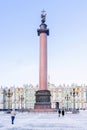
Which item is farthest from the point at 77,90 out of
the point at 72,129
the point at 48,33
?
the point at 72,129

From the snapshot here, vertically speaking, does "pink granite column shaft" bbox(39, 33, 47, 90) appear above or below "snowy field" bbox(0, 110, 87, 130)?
above

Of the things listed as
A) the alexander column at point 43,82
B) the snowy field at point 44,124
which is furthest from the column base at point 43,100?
the snowy field at point 44,124

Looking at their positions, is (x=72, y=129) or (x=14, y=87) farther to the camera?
(x=14, y=87)

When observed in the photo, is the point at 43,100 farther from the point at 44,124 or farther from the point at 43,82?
the point at 44,124

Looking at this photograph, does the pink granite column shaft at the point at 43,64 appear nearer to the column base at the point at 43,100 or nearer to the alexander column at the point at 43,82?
the alexander column at the point at 43,82

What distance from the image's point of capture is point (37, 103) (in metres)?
53.8

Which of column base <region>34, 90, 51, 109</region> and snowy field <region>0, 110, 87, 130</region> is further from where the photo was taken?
column base <region>34, 90, 51, 109</region>

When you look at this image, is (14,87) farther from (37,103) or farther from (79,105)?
(37,103)

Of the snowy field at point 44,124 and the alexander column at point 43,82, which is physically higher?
the alexander column at point 43,82

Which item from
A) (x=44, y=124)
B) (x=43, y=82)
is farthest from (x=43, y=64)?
(x=44, y=124)

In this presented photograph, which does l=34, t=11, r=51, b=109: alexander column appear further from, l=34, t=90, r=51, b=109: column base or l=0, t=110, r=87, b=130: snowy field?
l=0, t=110, r=87, b=130: snowy field

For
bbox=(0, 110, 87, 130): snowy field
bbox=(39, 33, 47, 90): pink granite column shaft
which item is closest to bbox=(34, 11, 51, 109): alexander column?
bbox=(39, 33, 47, 90): pink granite column shaft

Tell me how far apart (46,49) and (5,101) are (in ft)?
265

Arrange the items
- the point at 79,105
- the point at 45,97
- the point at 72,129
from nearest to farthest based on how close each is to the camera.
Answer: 1. the point at 72,129
2. the point at 45,97
3. the point at 79,105
